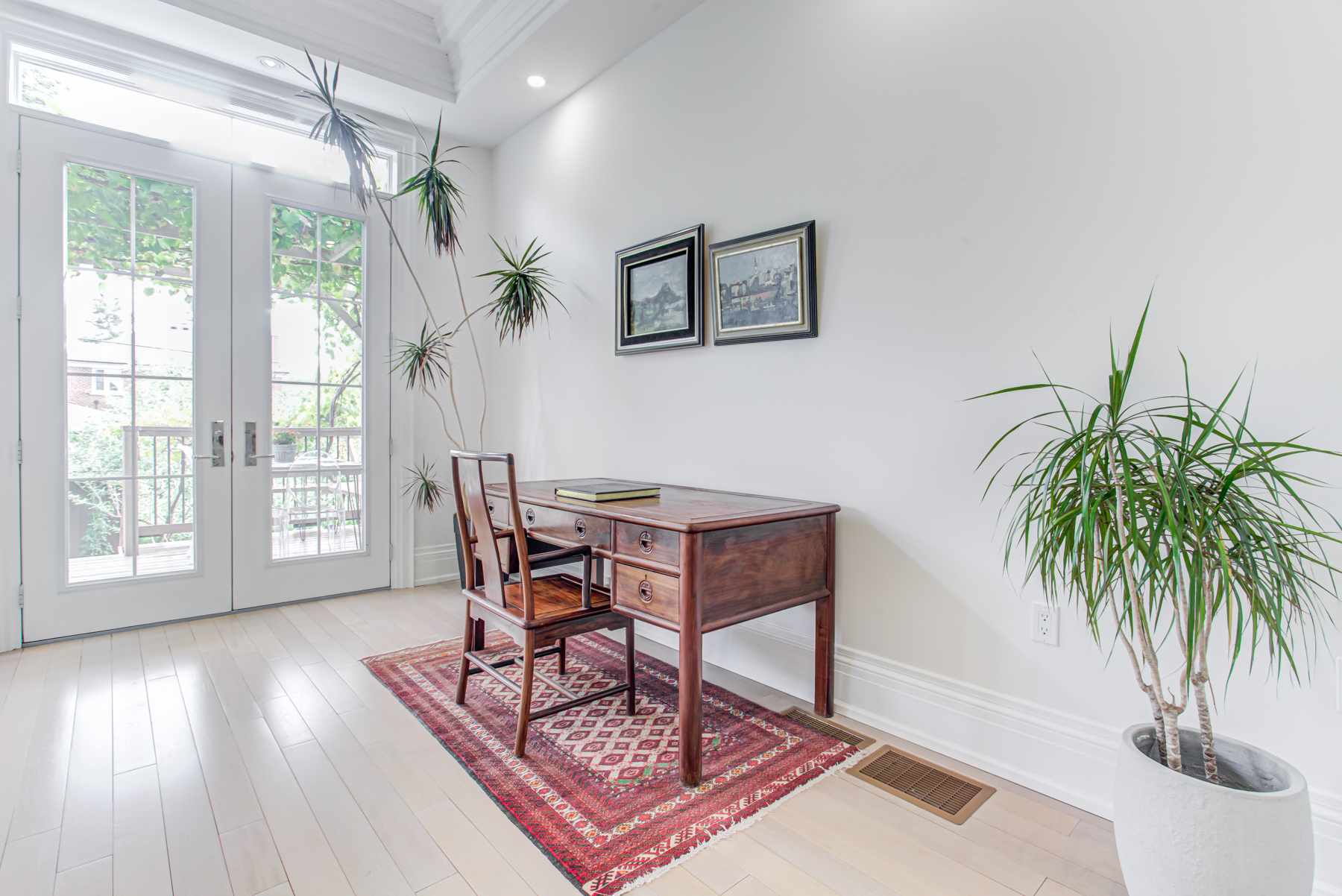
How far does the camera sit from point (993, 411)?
1886mm

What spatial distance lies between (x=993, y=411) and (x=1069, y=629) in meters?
0.63

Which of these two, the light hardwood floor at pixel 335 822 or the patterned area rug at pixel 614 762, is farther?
the patterned area rug at pixel 614 762

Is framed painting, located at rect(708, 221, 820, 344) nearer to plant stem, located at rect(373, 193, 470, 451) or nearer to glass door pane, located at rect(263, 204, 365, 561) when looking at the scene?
plant stem, located at rect(373, 193, 470, 451)

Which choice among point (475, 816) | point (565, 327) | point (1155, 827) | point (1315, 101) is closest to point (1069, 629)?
point (1155, 827)

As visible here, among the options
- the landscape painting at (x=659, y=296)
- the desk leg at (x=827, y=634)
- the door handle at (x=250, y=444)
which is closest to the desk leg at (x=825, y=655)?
the desk leg at (x=827, y=634)

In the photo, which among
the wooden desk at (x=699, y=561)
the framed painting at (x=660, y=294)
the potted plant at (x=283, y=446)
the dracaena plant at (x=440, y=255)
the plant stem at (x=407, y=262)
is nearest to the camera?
the wooden desk at (x=699, y=561)

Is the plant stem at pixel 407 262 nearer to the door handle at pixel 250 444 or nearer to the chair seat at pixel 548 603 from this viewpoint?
the door handle at pixel 250 444

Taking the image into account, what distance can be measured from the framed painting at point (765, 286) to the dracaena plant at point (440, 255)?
1.24m

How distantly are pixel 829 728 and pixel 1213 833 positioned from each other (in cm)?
114

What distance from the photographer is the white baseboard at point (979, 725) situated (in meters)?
1.66

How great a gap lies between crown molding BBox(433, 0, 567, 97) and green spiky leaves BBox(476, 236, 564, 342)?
2.97ft

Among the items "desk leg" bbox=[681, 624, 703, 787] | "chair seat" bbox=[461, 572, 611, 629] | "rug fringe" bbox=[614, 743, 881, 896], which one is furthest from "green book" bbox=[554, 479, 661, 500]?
"rug fringe" bbox=[614, 743, 881, 896]

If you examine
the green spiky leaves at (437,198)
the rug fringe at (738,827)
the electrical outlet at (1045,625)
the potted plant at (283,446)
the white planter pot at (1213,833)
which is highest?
the green spiky leaves at (437,198)

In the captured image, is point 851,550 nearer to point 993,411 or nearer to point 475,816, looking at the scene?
point 993,411
